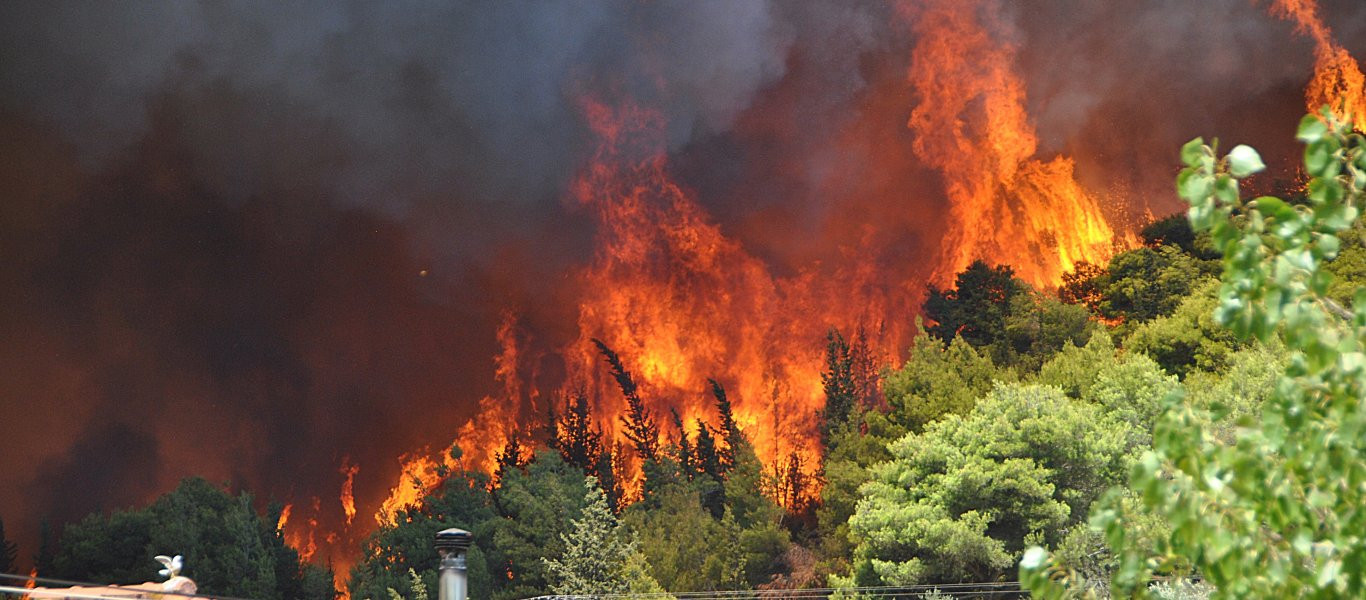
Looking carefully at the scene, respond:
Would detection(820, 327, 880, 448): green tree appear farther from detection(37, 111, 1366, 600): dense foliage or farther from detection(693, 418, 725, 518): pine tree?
detection(693, 418, 725, 518): pine tree

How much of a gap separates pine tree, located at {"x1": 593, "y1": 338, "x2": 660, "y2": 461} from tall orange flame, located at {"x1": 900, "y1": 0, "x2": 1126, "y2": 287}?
13.3 m

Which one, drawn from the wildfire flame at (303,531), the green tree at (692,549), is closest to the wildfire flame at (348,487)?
the wildfire flame at (303,531)

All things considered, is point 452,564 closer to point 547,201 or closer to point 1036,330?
point 1036,330

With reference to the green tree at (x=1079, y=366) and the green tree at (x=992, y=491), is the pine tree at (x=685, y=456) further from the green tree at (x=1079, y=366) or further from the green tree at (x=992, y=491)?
the green tree at (x=992, y=491)

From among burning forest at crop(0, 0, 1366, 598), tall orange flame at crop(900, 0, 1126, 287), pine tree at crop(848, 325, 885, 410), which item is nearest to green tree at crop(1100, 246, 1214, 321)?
burning forest at crop(0, 0, 1366, 598)

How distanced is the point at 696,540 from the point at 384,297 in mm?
20830

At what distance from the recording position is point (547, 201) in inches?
2149

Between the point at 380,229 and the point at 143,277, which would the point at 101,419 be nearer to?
the point at 143,277

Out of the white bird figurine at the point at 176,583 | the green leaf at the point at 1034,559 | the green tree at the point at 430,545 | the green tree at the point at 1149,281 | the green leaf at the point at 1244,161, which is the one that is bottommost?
the green leaf at the point at 1034,559

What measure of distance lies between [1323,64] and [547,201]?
3080 cm

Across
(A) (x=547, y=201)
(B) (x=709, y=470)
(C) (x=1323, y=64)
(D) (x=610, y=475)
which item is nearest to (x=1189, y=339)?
(B) (x=709, y=470)

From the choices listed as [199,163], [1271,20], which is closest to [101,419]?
[199,163]

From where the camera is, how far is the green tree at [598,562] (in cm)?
3675

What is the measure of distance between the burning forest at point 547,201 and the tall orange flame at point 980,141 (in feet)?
0.41
